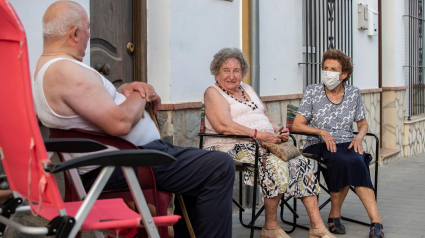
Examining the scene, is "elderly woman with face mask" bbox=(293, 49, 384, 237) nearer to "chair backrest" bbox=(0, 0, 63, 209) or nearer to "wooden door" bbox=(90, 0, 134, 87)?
"wooden door" bbox=(90, 0, 134, 87)

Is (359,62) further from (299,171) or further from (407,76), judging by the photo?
(299,171)

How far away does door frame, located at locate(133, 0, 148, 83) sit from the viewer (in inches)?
176

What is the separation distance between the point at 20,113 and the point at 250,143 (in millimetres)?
2298

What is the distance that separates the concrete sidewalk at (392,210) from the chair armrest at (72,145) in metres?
2.02

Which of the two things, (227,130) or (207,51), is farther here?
(207,51)

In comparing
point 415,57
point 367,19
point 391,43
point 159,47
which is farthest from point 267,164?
point 415,57

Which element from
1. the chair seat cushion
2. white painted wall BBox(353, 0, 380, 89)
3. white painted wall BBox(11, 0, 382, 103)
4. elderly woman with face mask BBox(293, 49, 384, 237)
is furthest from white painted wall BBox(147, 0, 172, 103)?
white painted wall BBox(353, 0, 380, 89)

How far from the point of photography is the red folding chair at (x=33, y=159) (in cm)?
188

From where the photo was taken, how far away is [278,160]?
12.5 feet

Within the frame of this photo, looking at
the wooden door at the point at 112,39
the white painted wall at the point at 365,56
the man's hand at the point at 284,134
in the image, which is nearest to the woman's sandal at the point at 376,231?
the man's hand at the point at 284,134

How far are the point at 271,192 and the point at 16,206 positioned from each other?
6.47 feet

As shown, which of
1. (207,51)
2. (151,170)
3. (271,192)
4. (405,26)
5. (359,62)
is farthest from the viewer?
(405,26)

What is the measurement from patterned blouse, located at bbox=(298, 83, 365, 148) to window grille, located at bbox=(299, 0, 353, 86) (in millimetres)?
1903

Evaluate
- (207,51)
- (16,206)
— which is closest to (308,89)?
(207,51)
